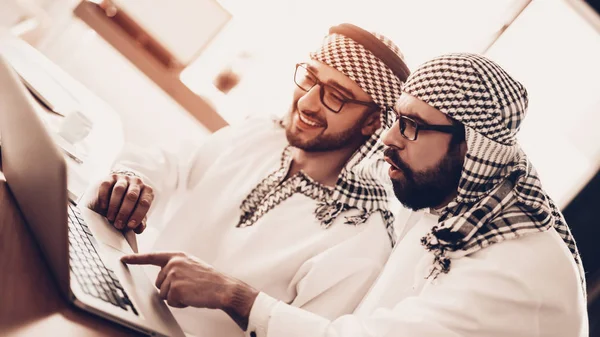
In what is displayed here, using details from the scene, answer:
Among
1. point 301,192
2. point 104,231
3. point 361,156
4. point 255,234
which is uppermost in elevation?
point 361,156

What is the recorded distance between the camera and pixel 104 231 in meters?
1.02

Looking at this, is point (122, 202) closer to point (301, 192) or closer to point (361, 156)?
point (301, 192)

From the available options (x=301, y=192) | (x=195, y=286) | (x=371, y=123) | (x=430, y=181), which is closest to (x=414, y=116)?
(x=430, y=181)

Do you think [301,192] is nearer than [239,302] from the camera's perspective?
No

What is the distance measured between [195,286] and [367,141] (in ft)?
2.39

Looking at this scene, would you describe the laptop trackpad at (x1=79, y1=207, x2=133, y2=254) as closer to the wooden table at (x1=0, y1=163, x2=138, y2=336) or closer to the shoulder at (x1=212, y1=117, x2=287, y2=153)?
the wooden table at (x1=0, y1=163, x2=138, y2=336)

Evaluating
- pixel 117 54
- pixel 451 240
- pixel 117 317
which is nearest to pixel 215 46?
pixel 117 54

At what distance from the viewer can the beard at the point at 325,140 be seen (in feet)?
4.90

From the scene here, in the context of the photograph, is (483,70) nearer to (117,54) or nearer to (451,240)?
(451,240)

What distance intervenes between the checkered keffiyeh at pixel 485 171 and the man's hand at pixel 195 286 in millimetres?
456

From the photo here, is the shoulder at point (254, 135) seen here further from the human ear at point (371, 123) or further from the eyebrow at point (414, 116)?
the eyebrow at point (414, 116)

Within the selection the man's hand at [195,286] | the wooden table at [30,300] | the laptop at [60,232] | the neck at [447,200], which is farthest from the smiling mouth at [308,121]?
the wooden table at [30,300]

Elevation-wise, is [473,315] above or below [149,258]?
above

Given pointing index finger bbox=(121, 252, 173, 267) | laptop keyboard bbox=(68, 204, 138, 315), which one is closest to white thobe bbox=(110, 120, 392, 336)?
pointing index finger bbox=(121, 252, 173, 267)
